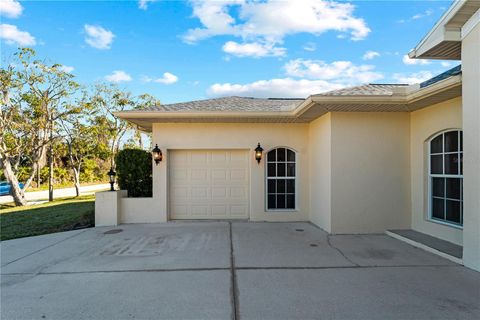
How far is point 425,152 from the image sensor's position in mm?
6074

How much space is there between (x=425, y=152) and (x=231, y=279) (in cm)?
527

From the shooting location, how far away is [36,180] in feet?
66.8

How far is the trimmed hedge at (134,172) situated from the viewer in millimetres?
7805

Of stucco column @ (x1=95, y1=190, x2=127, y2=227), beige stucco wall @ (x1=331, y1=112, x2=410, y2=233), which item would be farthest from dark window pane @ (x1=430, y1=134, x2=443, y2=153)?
stucco column @ (x1=95, y1=190, x2=127, y2=227)

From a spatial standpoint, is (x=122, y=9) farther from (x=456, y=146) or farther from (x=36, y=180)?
(x=36, y=180)

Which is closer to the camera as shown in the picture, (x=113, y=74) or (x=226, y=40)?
(x=226, y=40)

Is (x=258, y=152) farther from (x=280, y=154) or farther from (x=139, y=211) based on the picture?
(x=139, y=211)

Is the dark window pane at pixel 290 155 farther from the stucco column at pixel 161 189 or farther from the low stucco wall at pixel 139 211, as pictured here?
the low stucco wall at pixel 139 211

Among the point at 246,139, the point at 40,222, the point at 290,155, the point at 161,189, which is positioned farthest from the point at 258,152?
the point at 40,222

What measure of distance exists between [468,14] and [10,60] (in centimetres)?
1548

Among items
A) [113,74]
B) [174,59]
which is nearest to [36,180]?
[113,74]

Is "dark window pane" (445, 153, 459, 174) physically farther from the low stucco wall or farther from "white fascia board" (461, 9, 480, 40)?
the low stucco wall

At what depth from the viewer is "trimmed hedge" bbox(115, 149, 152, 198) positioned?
7805 millimetres

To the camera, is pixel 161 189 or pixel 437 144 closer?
pixel 437 144
